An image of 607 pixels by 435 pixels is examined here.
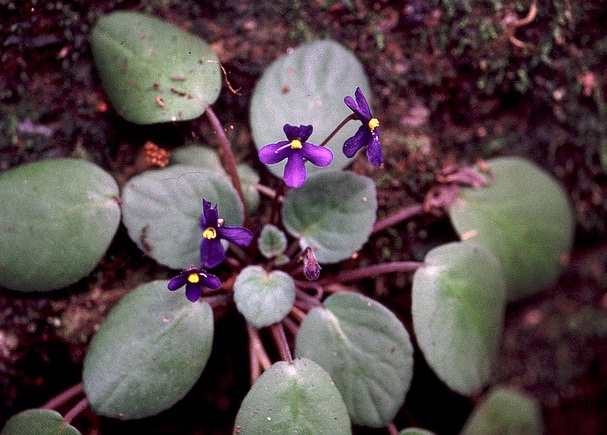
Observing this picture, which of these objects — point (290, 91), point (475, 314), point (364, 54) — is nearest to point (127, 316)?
point (290, 91)

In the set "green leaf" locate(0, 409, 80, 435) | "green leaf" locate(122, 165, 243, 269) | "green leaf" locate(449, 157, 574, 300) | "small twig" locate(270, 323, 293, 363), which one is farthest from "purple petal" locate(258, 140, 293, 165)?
"green leaf" locate(0, 409, 80, 435)

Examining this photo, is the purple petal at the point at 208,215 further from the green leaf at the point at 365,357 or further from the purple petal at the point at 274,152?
the green leaf at the point at 365,357

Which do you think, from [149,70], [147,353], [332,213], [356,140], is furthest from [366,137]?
[147,353]

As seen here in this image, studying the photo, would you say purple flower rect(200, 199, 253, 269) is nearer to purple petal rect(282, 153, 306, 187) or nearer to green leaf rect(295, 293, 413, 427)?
purple petal rect(282, 153, 306, 187)

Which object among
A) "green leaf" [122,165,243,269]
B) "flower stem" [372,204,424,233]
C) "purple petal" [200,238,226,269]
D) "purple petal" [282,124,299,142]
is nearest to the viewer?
"purple petal" [282,124,299,142]

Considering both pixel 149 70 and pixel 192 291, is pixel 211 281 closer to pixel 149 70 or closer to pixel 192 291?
pixel 192 291

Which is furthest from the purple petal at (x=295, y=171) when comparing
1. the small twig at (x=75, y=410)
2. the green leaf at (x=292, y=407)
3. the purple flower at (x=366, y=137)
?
the small twig at (x=75, y=410)
